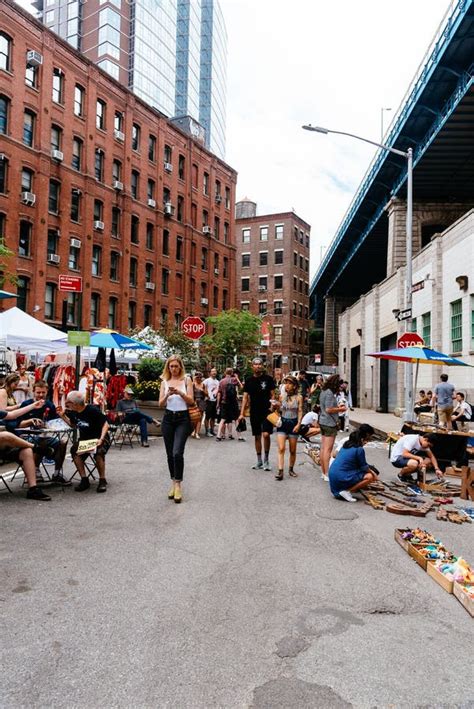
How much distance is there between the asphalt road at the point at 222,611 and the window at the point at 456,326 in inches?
569

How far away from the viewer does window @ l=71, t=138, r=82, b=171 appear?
38938 mm

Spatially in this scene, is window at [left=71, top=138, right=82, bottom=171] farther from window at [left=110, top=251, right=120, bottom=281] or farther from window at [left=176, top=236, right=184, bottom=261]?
window at [left=176, top=236, right=184, bottom=261]

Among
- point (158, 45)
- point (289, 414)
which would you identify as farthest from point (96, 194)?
point (158, 45)

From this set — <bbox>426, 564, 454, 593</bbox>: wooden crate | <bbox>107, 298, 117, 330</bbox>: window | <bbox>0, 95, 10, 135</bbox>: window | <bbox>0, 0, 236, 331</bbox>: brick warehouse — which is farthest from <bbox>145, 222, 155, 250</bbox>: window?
<bbox>426, 564, 454, 593</bbox>: wooden crate

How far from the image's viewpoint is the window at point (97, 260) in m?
40.9

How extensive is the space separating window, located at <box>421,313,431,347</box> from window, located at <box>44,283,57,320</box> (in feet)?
74.5

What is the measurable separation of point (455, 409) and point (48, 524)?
13.5 m

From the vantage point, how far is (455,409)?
16.8m

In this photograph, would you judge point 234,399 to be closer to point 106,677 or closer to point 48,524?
point 48,524

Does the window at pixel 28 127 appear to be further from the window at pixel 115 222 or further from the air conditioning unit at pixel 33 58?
the window at pixel 115 222

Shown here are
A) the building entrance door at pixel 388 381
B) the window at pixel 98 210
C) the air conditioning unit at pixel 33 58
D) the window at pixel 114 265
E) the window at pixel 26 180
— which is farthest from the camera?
the window at pixel 114 265

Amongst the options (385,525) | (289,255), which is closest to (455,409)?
(385,525)

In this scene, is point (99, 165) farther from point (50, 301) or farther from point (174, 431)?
point (174, 431)

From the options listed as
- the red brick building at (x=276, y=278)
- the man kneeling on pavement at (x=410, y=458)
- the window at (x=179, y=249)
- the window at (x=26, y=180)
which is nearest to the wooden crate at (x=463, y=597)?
the man kneeling on pavement at (x=410, y=458)
